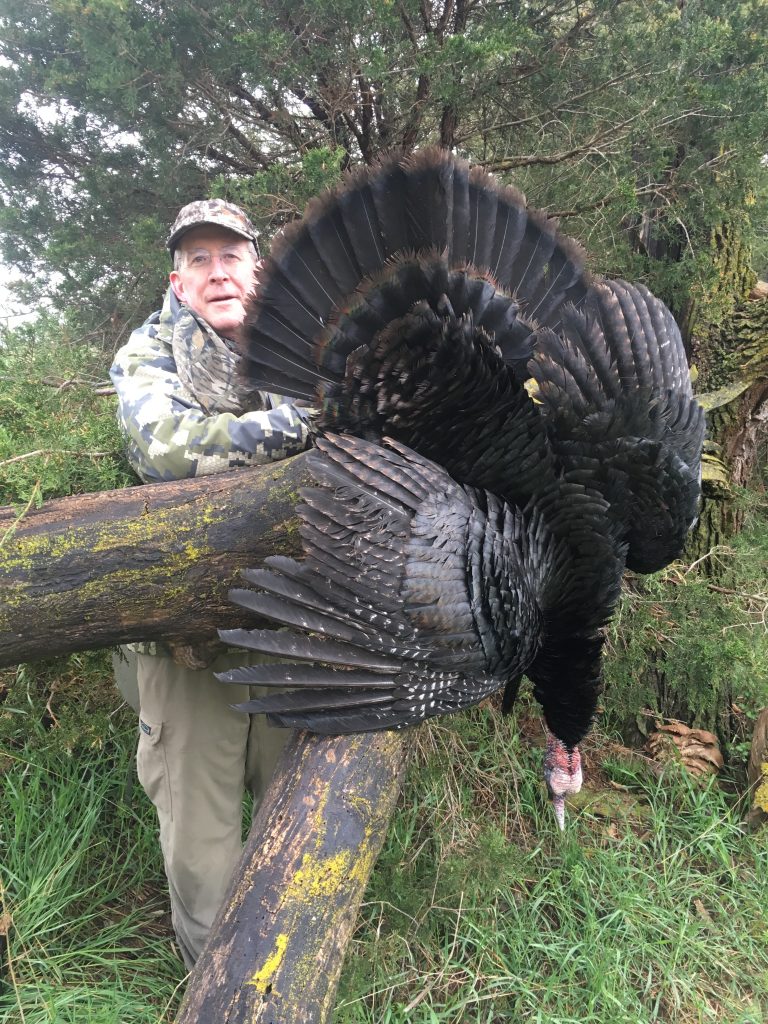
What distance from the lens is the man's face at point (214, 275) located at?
7.70 ft

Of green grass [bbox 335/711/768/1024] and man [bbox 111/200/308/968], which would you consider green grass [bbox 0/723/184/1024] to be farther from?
green grass [bbox 335/711/768/1024]

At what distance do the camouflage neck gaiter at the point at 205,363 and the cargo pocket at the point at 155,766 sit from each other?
120 centimetres

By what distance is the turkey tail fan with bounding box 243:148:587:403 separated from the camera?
1739 mm

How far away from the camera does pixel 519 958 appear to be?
7.70 feet

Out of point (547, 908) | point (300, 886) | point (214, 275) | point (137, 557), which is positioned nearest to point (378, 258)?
point (214, 275)

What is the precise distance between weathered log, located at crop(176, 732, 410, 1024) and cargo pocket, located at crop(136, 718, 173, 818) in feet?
3.04

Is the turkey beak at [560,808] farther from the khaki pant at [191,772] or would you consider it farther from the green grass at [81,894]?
the green grass at [81,894]

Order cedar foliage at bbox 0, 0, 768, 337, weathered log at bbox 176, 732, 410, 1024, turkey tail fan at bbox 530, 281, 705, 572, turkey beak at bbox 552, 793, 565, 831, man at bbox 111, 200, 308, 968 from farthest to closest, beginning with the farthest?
cedar foliage at bbox 0, 0, 768, 337, turkey beak at bbox 552, 793, 565, 831, man at bbox 111, 200, 308, 968, turkey tail fan at bbox 530, 281, 705, 572, weathered log at bbox 176, 732, 410, 1024

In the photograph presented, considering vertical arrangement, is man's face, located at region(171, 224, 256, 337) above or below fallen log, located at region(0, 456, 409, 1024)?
above

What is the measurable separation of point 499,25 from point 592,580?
2683mm

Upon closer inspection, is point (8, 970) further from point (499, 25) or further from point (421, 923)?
point (499, 25)

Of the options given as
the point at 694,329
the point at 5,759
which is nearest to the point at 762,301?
the point at 694,329

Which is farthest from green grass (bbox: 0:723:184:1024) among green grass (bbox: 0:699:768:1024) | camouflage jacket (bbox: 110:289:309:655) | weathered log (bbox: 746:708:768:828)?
weathered log (bbox: 746:708:768:828)

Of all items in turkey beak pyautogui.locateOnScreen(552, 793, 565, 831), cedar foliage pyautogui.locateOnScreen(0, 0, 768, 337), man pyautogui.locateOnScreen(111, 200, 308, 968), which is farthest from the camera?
cedar foliage pyautogui.locateOnScreen(0, 0, 768, 337)
